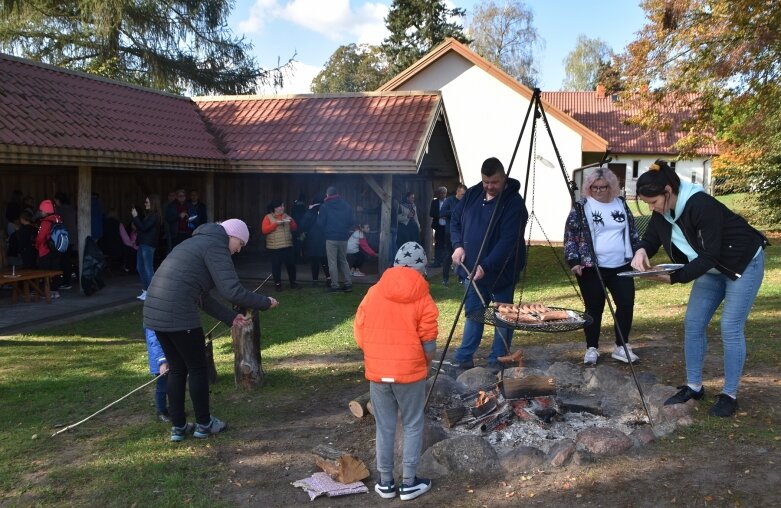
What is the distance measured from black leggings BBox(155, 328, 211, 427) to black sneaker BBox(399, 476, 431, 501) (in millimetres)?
1613

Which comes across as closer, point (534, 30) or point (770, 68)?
point (770, 68)

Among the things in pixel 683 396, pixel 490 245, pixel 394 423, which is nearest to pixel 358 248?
pixel 490 245

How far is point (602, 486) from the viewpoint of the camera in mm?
3748

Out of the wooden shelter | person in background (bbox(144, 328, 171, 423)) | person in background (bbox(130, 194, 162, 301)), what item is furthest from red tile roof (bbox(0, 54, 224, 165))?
person in background (bbox(144, 328, 171, 423))

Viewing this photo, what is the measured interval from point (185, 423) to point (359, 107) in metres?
10.1

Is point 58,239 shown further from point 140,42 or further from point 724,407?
point 140,42

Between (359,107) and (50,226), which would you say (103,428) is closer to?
(50,226)

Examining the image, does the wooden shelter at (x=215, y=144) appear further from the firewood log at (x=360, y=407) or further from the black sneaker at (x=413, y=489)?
the black sneaker at (x=413, y=489)

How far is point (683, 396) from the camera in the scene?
479 cm

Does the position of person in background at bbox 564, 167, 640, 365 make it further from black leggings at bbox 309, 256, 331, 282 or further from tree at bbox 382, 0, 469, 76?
tree at bbox 382, 0, 469, 76

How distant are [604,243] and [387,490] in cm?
306

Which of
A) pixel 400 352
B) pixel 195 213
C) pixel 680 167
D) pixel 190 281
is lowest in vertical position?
pixel 400 352

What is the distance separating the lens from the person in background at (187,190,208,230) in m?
12.4

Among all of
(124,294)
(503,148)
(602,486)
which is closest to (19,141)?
(124,294)
